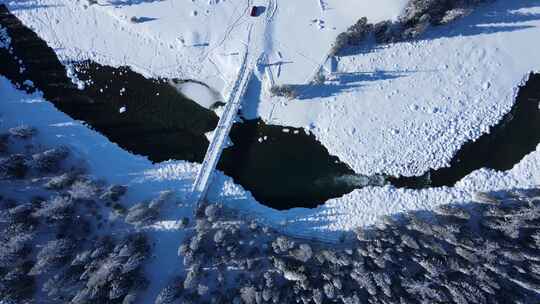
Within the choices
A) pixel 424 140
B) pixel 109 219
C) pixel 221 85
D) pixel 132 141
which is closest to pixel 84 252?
pixel 109 219

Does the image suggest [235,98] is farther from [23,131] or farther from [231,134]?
[23,131]

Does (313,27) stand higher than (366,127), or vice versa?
(313,27)

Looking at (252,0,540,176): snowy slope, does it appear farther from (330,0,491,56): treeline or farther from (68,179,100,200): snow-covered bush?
(68,179,100,200): snow-covered bush

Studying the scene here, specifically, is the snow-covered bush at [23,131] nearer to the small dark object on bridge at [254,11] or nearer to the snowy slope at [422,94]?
the snowy slope at [422,94]

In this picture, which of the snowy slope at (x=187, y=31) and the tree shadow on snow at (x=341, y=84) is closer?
the snowy slope at (x=187, y=31)

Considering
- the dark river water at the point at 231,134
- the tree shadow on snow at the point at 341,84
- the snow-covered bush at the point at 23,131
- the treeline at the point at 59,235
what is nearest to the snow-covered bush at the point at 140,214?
the treeline at the point at 59,235

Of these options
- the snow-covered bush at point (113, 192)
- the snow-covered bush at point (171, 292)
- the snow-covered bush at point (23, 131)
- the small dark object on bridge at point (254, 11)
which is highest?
the small dark object on bridge at point (254, 11)

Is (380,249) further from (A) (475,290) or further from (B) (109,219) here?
(B) (109,219)
